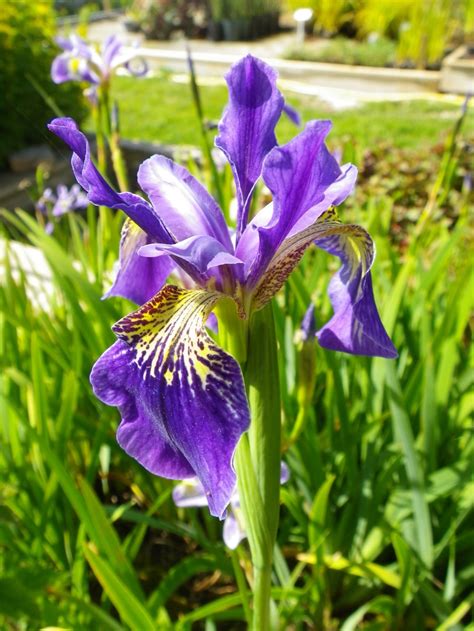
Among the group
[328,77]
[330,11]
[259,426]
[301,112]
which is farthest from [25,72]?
[330,11]

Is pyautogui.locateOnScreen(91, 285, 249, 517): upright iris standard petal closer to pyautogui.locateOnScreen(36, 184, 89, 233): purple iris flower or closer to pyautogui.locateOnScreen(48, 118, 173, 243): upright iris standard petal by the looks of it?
pyautogui.locateOnScreen(48, 118, 173, 243): upright iris standard petal

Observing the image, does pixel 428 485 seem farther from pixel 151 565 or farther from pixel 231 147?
pixel 231 147

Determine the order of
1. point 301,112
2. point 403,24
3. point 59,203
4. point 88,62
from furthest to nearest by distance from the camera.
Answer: point 403,24 < point 301,112 < point 59,203 < point 88,62

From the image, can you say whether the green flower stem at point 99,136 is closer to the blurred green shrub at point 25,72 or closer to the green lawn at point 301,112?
the blurred green shrub at point 25,72

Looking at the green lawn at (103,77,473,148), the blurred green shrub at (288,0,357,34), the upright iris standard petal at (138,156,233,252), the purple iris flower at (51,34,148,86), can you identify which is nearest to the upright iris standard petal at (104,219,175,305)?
the upright iris standard petal at (138,156,233,252)

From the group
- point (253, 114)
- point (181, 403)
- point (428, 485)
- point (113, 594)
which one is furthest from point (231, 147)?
point (428, 485)

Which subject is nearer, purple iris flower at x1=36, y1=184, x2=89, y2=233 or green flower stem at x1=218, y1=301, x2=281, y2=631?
green flower stem at x1=218, y1=301, x2=281, y2=631

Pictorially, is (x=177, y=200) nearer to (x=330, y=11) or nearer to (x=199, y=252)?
(x=199, y=252)
